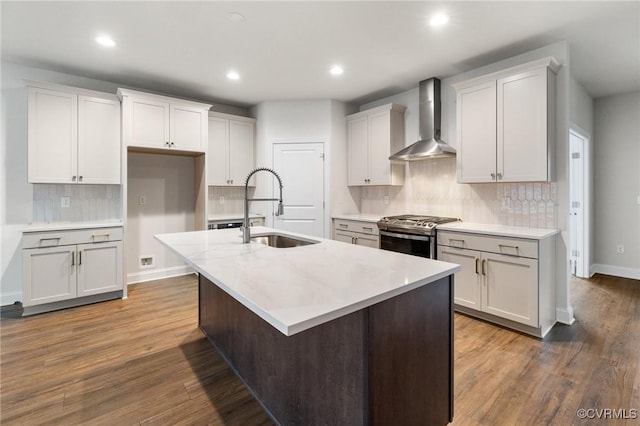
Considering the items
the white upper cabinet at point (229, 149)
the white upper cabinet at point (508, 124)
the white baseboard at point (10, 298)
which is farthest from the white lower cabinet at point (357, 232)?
the white baseboard at point (10, 298)

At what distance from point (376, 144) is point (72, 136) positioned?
3.62 m

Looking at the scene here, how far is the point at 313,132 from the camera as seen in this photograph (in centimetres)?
470

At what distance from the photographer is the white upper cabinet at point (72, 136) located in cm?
329

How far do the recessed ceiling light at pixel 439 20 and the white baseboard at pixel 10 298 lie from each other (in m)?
4.96

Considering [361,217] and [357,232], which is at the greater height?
[361,217]

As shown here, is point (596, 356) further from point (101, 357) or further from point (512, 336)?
point (101, 357)

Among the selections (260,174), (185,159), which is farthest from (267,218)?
(185,159)

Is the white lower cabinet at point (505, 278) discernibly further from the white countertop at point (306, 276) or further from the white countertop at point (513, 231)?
the white countertop at point (306, 276)

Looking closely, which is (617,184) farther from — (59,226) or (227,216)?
(59,226)

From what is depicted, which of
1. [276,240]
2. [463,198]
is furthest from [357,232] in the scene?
[276,240]

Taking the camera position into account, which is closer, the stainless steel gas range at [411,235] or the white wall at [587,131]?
the stainless steel gas range at [411,235]

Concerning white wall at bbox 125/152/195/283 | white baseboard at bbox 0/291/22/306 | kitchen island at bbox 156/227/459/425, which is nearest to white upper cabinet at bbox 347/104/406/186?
white wall at bbox 125/152/195/283

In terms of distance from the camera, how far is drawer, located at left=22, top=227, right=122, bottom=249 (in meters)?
3.11

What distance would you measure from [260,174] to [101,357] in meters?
3.08
